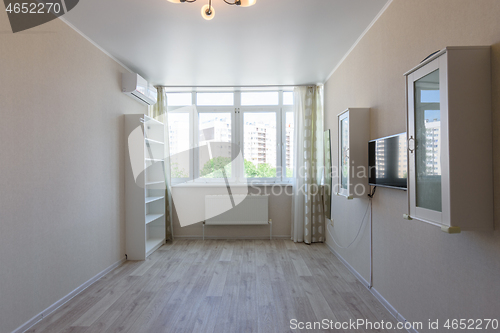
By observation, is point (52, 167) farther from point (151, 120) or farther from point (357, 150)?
point (357, 150)

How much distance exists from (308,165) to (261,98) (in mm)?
1467

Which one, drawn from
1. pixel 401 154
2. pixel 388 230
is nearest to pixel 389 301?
pixel 388 230

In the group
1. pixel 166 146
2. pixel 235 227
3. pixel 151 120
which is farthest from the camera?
pixel 235 227

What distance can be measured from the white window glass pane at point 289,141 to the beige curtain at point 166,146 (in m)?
2.06

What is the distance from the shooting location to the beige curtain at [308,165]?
4703mm

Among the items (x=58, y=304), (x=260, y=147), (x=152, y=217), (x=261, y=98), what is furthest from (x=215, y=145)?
(x=58, y=304)

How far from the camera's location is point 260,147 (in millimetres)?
5066

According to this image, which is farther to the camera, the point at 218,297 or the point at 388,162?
the point at 218,297

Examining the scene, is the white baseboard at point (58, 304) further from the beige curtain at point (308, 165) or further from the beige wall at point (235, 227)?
the beige curtain at point (308, 165)

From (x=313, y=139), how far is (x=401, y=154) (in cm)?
269

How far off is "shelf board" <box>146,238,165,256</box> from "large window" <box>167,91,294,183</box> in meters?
1.07

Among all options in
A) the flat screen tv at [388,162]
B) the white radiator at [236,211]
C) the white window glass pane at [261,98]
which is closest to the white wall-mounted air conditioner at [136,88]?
the white window glass pane at [261,98]

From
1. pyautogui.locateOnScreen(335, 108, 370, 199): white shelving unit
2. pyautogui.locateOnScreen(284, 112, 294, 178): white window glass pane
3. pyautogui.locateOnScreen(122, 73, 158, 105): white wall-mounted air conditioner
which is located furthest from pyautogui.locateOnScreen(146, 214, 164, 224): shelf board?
pyautogui.locateOnScreen(335, 108, 370, 199): white shelving unit

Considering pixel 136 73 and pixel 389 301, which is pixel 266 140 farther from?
pixel 389 301
